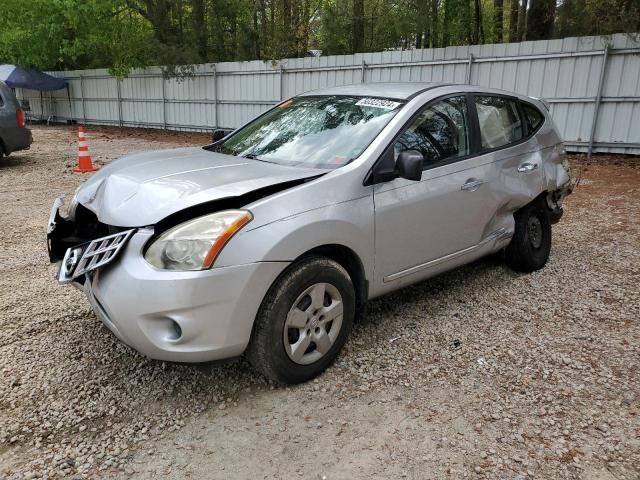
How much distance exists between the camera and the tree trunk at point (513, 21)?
14.8 m

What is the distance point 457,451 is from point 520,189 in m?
2.54

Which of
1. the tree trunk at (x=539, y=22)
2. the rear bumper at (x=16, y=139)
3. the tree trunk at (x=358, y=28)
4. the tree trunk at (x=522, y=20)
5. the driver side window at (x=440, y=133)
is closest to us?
the driver side window at (x=440, y=133)

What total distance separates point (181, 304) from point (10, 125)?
32.5 feet

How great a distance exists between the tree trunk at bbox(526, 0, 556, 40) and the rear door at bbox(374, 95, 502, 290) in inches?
391

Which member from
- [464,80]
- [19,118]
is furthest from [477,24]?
[19,118]

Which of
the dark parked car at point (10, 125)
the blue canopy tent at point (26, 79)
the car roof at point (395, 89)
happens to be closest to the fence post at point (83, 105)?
the blue canopy tent at point (26, 79)

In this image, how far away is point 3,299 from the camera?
4152 millimetres

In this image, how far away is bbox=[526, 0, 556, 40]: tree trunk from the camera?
12.1m

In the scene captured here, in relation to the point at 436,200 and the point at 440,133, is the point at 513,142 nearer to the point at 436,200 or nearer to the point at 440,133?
the point at 440,133

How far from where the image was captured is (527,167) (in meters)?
4.41

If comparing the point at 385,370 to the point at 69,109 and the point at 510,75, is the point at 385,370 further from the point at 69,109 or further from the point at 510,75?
the point at 69,109

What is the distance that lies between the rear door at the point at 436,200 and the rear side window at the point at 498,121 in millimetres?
136

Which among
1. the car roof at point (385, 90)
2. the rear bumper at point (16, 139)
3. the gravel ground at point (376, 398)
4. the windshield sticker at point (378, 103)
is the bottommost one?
the gravel ground at point (376, 398)

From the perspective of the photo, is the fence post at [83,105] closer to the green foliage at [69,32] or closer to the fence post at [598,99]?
the green foliage at [69,32]
